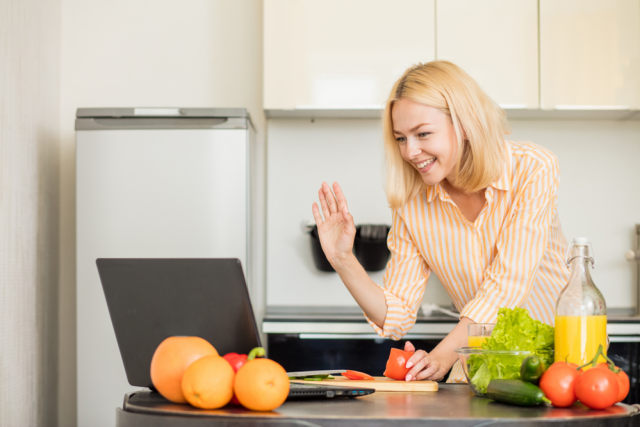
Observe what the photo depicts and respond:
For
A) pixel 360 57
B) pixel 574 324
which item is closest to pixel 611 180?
pixel 360 57

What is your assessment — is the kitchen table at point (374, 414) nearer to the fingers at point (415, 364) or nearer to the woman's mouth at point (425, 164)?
the fingers at point (415, 364)

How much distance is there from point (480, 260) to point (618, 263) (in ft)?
5.23

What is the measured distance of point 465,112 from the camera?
5.43 feet

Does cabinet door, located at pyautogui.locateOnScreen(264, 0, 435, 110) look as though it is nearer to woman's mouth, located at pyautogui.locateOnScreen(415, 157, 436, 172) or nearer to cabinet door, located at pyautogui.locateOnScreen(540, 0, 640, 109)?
cabinet door, located at pyautogui.locateOnScreen(540, 0, 640, 109)

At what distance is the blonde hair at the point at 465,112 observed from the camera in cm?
165

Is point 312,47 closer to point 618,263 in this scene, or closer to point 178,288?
point 618,263

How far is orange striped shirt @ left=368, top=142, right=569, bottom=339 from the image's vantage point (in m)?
1.61

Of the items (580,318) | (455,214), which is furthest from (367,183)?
(580,318)

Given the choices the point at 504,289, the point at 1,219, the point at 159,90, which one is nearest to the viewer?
the point at 504,289

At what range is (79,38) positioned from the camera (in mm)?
3188

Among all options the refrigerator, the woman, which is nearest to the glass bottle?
the woman

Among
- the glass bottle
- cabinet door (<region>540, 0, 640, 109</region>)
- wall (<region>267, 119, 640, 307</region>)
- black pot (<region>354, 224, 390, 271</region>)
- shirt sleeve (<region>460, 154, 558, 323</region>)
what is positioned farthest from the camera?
wall (<region>267, 119, 640, 307</region>)

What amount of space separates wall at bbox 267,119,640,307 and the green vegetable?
2.10m

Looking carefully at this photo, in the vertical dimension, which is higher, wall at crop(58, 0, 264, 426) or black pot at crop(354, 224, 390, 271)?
wall at crop(58, 0, 264, 426)
